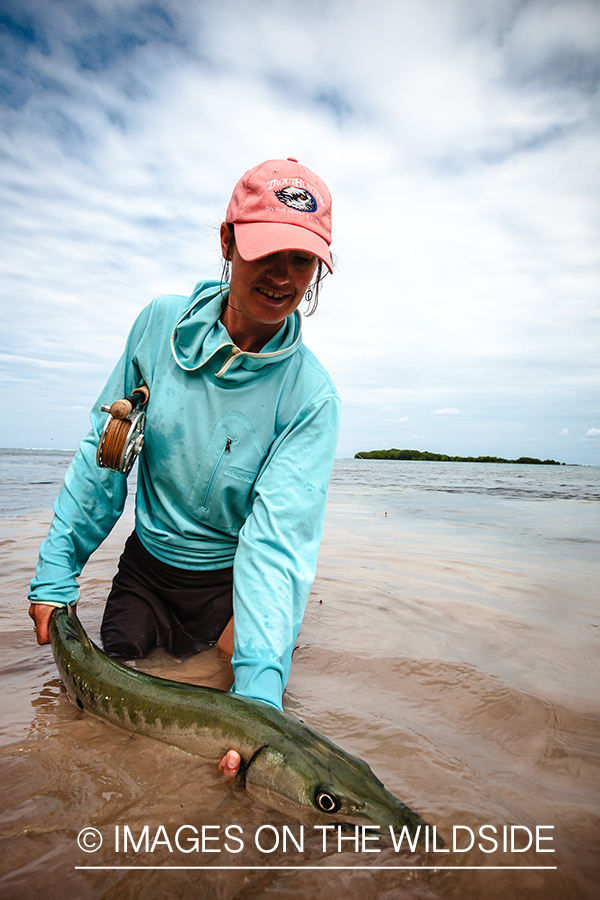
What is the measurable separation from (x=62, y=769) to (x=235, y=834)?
0.65 metres

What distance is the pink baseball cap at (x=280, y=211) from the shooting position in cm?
211

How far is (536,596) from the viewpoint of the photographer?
4113 mm

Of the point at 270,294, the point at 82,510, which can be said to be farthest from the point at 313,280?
the point at 82,510

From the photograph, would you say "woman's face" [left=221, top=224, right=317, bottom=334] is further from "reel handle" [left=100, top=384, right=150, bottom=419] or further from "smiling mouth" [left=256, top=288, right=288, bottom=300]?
"reel handle" [left=100, top=384, right=150, bottom=419]

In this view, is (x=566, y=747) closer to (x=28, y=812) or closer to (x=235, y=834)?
(x=235, y=834)

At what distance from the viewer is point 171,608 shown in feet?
9.44

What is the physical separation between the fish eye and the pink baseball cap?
1855 mm

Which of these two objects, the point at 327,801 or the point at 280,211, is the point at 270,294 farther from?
the point at 327,801

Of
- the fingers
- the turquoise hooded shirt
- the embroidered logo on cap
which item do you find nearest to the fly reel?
the turquoise hooded shirt

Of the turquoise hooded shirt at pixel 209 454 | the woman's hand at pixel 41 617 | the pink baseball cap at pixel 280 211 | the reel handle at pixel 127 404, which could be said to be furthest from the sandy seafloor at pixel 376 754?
the pink baseball cap at pixel 280 211

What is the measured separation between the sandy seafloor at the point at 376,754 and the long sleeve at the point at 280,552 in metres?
0.37

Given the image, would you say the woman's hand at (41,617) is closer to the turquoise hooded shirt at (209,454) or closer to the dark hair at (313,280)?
the turquoise hooded shirt at (209,454)

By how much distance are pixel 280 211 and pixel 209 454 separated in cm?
115

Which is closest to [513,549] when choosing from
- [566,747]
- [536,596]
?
[536,596]
